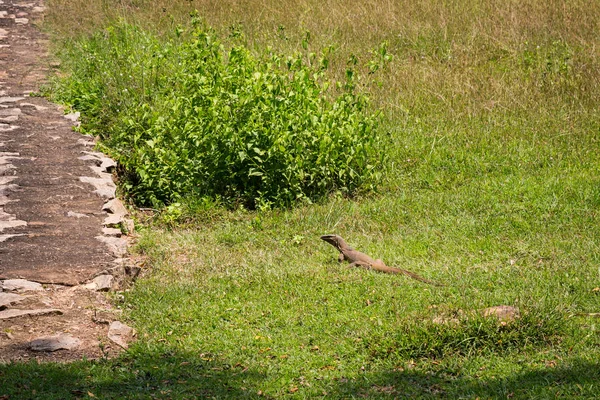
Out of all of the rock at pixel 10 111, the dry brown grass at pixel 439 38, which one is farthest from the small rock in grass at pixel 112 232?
the rock at pixel 10 111

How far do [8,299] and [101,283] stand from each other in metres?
0.64

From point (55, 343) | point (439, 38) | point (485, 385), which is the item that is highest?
point (439, 38)

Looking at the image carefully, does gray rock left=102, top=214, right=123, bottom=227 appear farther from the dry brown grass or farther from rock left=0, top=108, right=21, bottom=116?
rock left=0, top=108, right=21, bottom=116

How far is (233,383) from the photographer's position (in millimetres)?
4438

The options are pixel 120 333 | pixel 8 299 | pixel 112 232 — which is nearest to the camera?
pixel 120 333

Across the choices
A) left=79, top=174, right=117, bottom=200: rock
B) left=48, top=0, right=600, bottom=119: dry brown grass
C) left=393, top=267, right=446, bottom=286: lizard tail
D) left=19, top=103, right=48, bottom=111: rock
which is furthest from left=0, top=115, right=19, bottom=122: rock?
left=393, top=267, right=446, bottom=286: lizard tail

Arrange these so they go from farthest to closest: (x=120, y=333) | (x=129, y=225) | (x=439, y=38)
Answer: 1. (x=439, y=38)
2. (x=129, y=225)
3. (x=120, y=333)

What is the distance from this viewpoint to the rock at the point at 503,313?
15.7ft

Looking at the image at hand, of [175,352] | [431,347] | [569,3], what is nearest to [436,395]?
[431,347]

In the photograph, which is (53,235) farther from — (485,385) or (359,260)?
(485,385)

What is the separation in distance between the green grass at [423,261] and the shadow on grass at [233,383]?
0.01m

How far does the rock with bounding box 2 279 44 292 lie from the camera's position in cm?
559

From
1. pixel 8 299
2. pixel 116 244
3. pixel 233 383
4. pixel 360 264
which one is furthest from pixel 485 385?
pixel 116 244

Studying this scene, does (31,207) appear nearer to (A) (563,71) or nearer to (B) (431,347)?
(B) (431,347)
